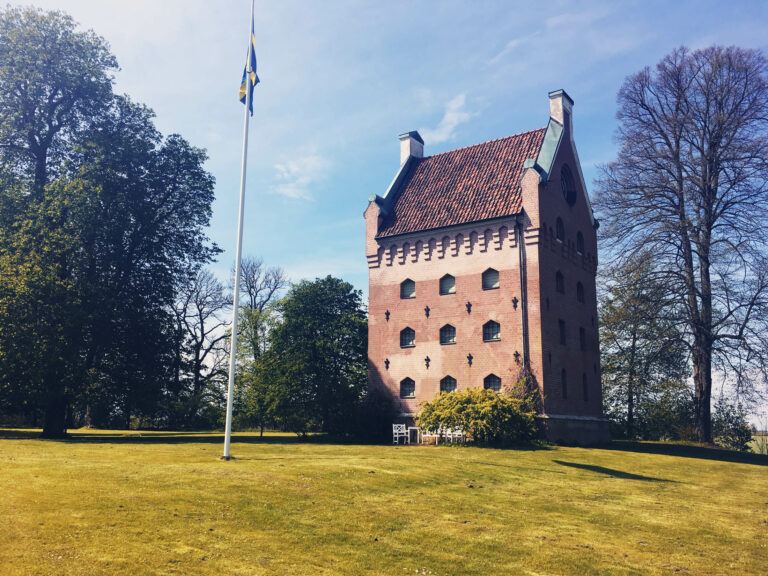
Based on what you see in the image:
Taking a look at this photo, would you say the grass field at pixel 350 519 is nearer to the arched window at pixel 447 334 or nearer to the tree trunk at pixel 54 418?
the tree trunk at pixel 54 418

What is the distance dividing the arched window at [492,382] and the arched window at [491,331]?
1942 mm

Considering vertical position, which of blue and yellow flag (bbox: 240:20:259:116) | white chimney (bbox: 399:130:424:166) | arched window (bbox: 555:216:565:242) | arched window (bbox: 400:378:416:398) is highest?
white chimney (bbox: 399:130:424:166)

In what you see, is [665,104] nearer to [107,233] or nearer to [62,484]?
[107,233]

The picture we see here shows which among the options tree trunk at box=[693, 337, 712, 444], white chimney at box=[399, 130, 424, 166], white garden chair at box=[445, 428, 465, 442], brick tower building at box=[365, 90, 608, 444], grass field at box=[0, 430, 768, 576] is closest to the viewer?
grass field at box=[0, 430, 768, 576]

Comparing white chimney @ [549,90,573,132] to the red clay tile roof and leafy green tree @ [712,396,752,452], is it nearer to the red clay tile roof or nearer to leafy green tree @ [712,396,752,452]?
the red clay tile roof

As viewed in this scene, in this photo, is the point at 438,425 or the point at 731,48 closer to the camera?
the point at 438,425

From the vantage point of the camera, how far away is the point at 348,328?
45438 millimetres

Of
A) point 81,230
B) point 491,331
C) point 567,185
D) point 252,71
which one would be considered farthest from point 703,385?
point 81,230

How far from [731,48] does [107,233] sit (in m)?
37.0

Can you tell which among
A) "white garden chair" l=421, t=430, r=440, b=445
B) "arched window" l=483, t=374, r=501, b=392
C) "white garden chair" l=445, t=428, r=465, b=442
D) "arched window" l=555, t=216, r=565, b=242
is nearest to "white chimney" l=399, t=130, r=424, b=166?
"arched window" l=555, t=216, r=565, b=242

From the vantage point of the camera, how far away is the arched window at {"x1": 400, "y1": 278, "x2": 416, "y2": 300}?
37.9 meters

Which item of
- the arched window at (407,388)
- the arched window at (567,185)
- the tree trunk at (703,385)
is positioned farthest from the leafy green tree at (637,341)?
the arched window at (407,388)

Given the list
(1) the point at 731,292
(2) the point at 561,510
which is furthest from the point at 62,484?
(1) the point at 731,292

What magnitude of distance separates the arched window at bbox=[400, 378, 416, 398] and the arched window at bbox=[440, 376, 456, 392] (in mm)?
1836
